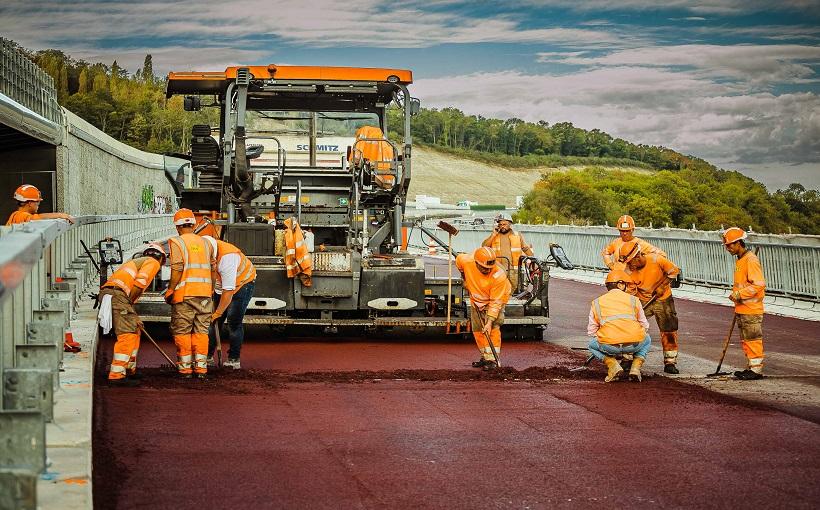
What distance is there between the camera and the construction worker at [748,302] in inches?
482

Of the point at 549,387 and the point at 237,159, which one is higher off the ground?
the point at 237,159

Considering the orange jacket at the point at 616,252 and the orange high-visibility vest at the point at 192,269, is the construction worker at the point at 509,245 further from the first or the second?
the orange high-visibility vest at the point at 192,269

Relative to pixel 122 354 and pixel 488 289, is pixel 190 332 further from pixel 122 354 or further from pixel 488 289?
pixel 488 289

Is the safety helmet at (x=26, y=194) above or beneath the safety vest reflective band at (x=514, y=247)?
above

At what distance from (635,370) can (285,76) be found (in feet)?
21.2

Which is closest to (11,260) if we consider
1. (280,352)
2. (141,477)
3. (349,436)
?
(141,477)

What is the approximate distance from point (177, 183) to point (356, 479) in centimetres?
956

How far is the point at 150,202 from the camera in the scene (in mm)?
54719

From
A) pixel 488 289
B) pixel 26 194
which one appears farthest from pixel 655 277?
pixel 26 194

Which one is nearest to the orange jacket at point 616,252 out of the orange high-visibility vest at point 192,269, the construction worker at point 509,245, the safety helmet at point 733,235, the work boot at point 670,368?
the safety helmet at point 733,235

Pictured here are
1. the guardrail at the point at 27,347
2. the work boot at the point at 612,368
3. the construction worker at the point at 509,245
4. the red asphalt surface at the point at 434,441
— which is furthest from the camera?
the construction worker at the point at 509,245

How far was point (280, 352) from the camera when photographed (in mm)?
13898

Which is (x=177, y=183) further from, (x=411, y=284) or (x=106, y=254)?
(x=411, y=284)

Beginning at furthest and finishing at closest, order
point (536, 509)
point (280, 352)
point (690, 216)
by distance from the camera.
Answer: point (690, 216) → point (280, 352) → point (536, 509)
